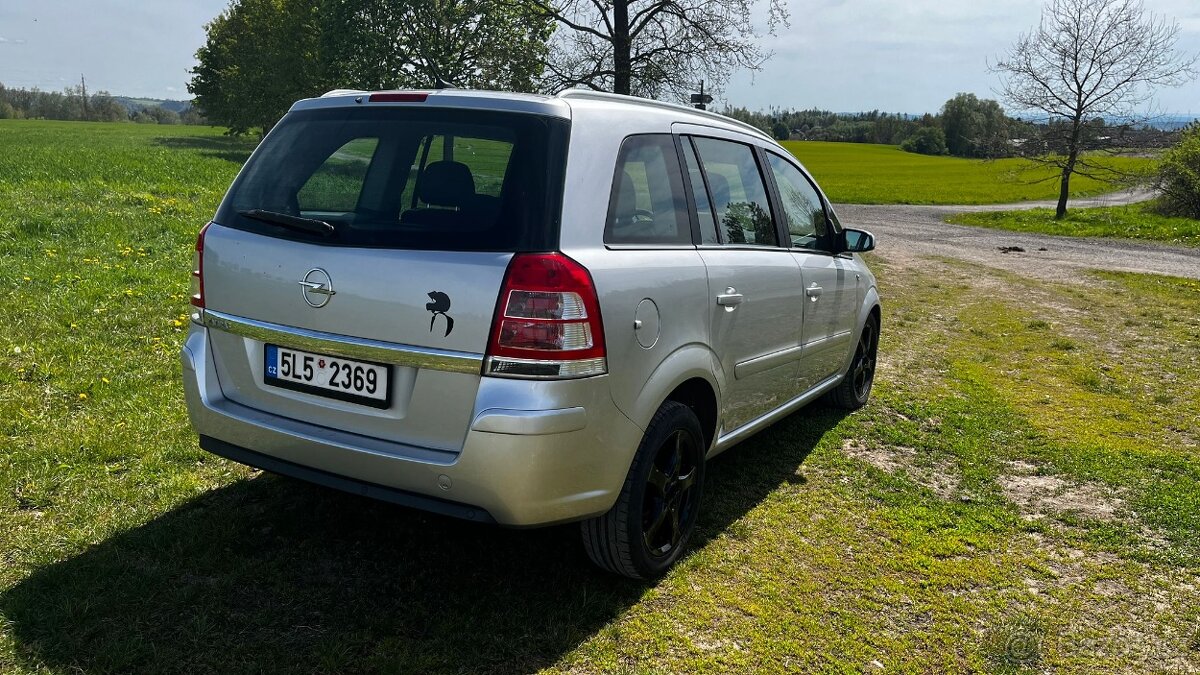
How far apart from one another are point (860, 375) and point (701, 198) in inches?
119

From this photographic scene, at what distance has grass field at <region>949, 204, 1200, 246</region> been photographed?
2430 cm

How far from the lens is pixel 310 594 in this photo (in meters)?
3.22

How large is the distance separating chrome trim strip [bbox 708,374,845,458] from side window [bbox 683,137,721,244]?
0.91m

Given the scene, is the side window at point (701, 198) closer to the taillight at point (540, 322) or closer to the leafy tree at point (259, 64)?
the taillight at point (540, 322)

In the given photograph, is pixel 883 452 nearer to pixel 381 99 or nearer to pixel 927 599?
pixel 927 599

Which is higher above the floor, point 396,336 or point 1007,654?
point 396,336

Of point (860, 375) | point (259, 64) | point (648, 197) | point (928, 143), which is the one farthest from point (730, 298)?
point (928, 143)

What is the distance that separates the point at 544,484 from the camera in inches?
112

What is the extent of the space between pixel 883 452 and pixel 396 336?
3.59 m

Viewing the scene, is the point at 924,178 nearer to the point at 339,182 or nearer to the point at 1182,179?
the point at 1182,179

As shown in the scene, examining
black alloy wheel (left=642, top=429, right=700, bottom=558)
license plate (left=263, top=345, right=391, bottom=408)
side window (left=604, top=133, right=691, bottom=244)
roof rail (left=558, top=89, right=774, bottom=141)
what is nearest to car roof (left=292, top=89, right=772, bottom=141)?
roof rail (left=558, top=89, right=774, bottom=141)

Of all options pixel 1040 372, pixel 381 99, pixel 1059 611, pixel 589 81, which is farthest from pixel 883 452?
pixel 589 81

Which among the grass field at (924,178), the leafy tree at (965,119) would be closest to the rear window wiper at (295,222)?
the grass field at (924,178)

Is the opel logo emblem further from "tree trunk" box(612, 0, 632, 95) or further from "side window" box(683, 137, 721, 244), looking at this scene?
"tree trunk" box(612, 0, 632, 95)
